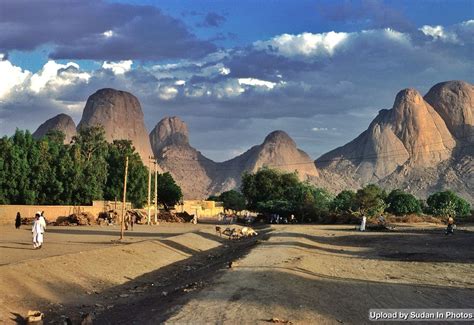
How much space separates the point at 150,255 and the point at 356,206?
6855 centimetres

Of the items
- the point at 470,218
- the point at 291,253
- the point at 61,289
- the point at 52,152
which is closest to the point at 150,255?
the point at 291,253

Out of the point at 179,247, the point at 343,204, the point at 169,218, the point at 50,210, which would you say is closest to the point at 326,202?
the point at 343,204

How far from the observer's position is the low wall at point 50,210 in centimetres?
5612

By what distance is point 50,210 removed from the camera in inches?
2467

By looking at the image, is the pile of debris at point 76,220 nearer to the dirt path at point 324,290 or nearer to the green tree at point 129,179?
the green tree at point 129,179

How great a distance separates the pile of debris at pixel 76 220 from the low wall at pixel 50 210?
152cm

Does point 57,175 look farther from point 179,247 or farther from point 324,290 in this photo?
point 324,290

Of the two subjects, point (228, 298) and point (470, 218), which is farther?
point (470, 218)

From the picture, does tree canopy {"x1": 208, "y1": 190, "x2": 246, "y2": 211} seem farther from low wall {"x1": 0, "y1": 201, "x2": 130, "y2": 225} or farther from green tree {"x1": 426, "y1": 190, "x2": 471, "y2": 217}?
low wall {"x1": 0, "y1": 201, "x2": 130, "y2": 225}

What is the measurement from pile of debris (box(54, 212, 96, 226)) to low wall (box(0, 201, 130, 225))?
1.52m

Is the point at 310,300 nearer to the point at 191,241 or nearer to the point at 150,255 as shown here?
the point at 150,255

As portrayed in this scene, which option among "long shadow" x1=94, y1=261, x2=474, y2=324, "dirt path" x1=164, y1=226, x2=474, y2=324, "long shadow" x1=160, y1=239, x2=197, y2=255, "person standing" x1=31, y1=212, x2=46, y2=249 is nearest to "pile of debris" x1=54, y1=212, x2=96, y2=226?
"long shadow" x1=160, y1=239, x2=197, y2=255

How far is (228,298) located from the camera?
1483 centimetres

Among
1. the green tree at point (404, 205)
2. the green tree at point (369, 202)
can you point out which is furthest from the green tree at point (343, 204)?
the green tree at point (369, 202)
